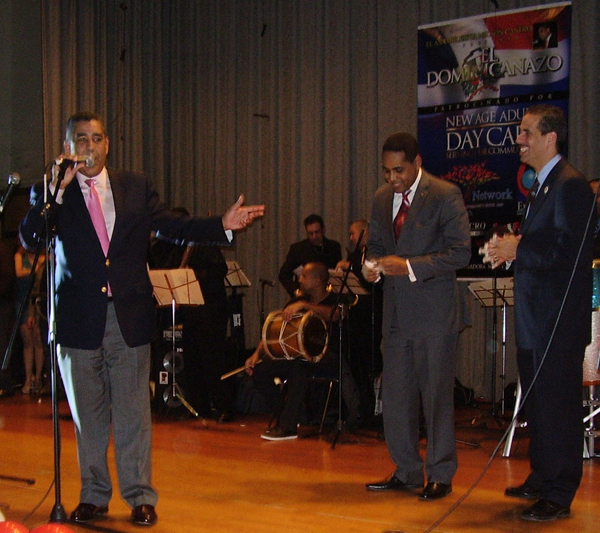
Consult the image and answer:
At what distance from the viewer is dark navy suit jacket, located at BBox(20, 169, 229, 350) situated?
3621 millimetres

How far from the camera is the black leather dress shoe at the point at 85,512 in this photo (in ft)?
12.0

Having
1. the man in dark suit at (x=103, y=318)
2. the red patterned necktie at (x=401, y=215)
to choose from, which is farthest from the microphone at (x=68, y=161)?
the red patterned necktie at (x=401, y=215)

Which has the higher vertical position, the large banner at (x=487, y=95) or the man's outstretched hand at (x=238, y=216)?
the large banner at (x=487, y=95)

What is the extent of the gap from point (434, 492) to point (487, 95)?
518cm

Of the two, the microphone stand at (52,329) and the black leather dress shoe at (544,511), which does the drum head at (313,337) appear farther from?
the microphone stand at (52,329)

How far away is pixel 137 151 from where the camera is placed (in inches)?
416

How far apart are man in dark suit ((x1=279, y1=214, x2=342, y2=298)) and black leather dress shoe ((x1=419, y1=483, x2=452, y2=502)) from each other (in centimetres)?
379

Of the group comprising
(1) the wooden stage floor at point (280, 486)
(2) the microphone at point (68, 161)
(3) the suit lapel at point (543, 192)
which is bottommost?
(1) the wooden stage floor at point (280, 486)

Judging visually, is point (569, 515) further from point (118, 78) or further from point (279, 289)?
point (118, 78)

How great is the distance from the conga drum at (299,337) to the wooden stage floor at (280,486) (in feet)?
2.15

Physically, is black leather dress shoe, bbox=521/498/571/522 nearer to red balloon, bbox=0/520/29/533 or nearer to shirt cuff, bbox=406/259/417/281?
shirt cuff, bbox=406/259/417/281

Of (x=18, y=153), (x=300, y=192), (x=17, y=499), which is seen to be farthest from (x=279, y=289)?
(x=17, y=499)

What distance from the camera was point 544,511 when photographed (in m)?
3.71

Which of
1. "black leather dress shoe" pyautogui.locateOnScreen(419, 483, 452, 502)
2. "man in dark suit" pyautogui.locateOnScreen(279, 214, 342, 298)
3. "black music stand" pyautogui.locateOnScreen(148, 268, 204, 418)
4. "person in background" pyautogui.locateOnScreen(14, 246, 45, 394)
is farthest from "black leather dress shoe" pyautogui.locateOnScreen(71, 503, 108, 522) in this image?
"person in background" pyautogui.locateOnScreen(14, 246, 45, 394)
